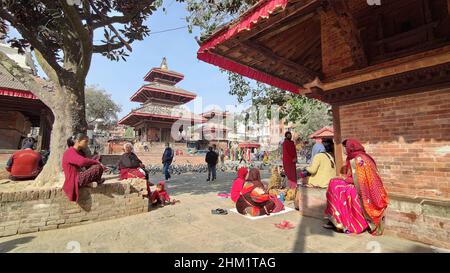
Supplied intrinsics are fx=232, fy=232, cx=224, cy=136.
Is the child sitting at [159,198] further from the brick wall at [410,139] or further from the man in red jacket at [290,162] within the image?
the brick wall at [410,139]

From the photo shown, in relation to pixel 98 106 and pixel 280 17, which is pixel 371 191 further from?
pixel 98 106

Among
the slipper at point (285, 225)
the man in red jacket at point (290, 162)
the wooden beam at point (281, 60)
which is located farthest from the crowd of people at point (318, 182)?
the wooden beam at point (281, 60)

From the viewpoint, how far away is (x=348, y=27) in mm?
3963

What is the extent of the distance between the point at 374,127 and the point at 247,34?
113 inches

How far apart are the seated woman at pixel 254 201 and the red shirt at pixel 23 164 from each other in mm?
4848

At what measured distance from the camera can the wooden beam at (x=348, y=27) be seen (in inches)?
144

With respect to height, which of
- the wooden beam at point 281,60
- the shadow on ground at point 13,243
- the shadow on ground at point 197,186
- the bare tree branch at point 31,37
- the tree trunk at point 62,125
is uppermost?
the bare tree branch at point 31,37

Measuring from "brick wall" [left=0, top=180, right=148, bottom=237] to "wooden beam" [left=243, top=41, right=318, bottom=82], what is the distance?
12.4ft

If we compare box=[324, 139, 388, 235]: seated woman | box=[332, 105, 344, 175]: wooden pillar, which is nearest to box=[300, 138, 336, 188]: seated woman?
box=[332, 105, 344, 175]: wooden pillar

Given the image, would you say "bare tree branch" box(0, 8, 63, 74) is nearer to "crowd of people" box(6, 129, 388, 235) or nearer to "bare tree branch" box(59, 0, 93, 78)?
"bare tree branch" box(59, 0, 93, 78)

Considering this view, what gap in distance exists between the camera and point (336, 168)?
4.96 m

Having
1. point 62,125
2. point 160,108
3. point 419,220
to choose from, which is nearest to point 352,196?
point 419,220

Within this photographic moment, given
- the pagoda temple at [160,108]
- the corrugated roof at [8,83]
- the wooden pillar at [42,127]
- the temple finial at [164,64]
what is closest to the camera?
the corrugated roof at [8,83]

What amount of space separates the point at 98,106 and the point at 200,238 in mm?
Answer: 43950
